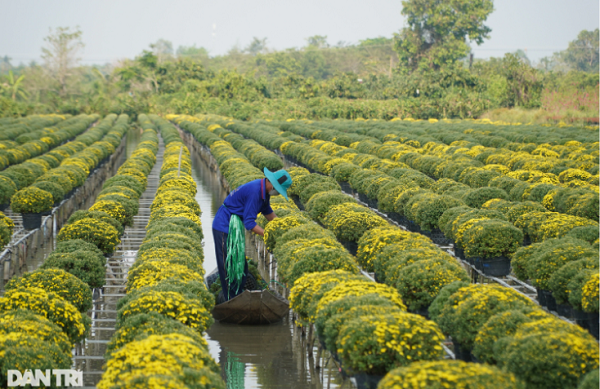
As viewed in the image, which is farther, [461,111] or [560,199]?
[461,111]

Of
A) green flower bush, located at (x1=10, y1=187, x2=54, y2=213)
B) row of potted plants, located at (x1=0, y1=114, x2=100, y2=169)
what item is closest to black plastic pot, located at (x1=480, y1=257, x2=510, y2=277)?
green flower bush, located at (x1=10, y1=187, x2=54, y2=213)

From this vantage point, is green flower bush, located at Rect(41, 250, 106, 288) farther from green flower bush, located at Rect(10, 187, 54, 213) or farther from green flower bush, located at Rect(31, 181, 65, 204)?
green flower bush, located at Rect(31, 181, 65, 204)

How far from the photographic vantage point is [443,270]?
8148 millimetres

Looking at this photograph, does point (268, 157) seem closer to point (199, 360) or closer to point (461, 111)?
point (199, 360)

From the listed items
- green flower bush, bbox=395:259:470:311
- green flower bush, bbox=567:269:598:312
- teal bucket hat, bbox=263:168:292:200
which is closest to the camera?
green flower bush, bbox=567:269:598:312

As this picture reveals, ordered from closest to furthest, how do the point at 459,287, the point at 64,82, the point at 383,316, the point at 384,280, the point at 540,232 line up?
1. the point at 383,316
2. the point at 459,287
3. the point at 384,280
4. the point at 540,232
5. the point at 64,82

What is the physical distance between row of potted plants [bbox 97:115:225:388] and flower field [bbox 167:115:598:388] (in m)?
1.33

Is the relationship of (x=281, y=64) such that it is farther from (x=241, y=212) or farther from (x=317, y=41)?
(x=241, y=212)

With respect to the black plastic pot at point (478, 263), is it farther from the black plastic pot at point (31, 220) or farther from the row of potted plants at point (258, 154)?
the row of potted plants at point (258, 154)

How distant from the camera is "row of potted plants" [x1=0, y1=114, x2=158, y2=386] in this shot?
5.63 meters

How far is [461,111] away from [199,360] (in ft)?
204

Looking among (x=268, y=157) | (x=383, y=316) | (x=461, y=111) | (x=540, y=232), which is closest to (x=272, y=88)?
(x=461, y=111)

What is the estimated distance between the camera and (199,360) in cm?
556

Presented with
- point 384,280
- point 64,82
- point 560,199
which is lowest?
point 384,280
